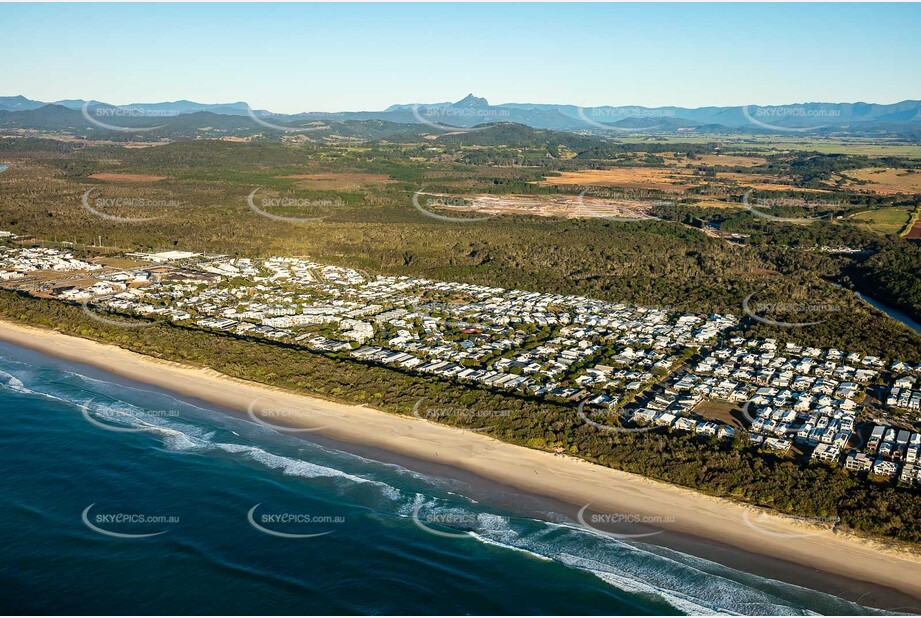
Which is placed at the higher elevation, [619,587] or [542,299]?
[542,299]

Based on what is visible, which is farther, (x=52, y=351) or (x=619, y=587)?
(x=52, y=351)

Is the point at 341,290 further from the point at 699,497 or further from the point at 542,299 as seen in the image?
the point at 699,497

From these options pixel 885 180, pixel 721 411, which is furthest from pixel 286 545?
pixel 885 180

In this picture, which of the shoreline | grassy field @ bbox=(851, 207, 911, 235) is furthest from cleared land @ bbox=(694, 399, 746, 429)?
grassy field @ bbox=(851, 207, 911, 235)

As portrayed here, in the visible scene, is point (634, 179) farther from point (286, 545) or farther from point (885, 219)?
point (286, 545)

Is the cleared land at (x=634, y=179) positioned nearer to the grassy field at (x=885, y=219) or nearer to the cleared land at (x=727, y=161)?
the cleared land at (x=727, y=161)

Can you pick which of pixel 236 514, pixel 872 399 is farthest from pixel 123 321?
pixel 872 399
